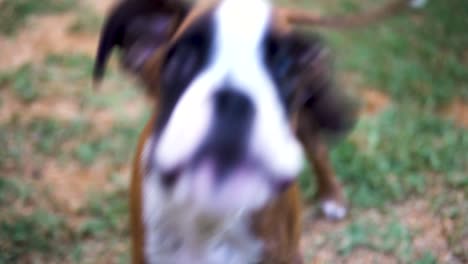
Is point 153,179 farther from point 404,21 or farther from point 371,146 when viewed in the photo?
point 404,21

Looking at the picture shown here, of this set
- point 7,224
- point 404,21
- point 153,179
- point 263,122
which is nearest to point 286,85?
point 263,122

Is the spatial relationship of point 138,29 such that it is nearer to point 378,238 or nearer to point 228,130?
point 228,130

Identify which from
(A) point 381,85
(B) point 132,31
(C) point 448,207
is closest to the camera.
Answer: (B) point 132,31

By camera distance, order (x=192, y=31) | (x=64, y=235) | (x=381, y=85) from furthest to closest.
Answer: (x=381, y=85) < (x=64, y=235) < (x=192, y=31)

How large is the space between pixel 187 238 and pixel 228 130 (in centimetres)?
46

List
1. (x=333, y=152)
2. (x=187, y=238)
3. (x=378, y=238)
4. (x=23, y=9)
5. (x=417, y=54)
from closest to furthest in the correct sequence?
1. (x=187, y=238)
2. (x=378, y=238)
3. (x=333, y=152)
4. (x=417, y=54)
5. (x=23, y=9)

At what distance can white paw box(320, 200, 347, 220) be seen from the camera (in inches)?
96.6

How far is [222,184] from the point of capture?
43.7 inches

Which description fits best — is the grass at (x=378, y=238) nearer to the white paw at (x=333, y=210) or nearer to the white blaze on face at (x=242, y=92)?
the white paw at (x=333, y=210)

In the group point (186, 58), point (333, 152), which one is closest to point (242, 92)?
point (186, 58)

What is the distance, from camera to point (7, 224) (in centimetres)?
236

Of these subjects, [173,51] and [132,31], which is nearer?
[173,51]

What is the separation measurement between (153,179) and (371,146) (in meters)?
1.67

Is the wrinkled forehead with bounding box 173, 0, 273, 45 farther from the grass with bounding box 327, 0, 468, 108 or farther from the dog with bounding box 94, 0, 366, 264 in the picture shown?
the grass with bounding box 327, 0, 468, 108
